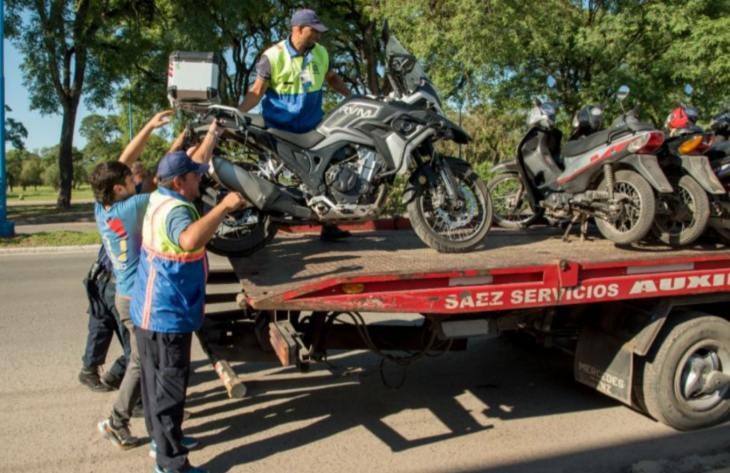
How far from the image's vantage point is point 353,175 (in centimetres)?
509

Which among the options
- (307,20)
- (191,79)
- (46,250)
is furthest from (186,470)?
(46,250)

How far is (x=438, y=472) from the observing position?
12.6 feet

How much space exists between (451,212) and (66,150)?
2055 centimetres

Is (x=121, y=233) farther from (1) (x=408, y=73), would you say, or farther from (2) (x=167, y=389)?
(1) (x=408, y=73)

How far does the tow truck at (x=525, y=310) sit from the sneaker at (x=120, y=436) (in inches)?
28.2

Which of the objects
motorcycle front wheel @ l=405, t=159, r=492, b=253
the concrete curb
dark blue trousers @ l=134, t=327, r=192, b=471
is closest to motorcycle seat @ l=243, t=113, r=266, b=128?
motorcycle front wheel @ l=405, t=159, r=492, b=253

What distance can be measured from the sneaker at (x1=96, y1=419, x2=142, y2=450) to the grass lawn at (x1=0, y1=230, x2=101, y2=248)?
1082cm

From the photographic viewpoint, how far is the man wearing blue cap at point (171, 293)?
3539 mm

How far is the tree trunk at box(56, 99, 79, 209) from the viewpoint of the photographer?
2225 cm

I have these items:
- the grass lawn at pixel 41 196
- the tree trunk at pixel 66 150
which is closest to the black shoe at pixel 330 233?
the tree trunk at pixel 66 150

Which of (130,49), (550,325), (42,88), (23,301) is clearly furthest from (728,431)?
(42,88)

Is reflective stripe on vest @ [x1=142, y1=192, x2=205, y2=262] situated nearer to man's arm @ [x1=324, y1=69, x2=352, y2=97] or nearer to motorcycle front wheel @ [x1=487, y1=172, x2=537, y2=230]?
man's arm @ [x1=324, y1=69, x2=352, y2=97]

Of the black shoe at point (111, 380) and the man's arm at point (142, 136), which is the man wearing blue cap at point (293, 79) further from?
the black shoe at point (111, 380)

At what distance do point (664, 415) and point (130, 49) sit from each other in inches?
814
